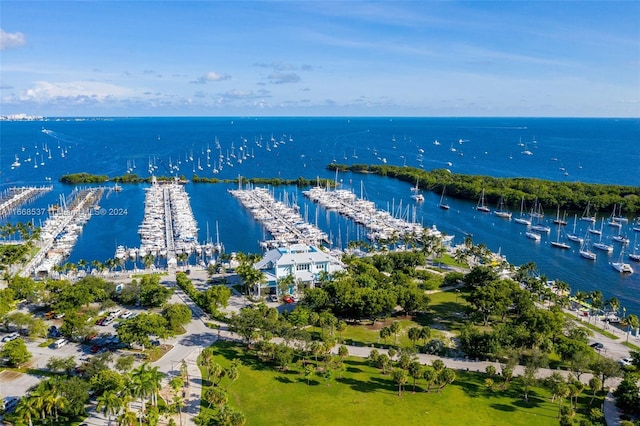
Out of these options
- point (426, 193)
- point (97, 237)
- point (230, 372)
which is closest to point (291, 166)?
point (426, 193)

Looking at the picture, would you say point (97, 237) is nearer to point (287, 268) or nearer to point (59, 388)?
point (287, 268)

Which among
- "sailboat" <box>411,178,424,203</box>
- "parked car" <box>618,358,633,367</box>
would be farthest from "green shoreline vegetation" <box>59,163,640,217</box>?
"parked car" <box>618,358,633,367</box>

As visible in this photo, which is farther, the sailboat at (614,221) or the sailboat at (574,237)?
the sailboat at (614,221)

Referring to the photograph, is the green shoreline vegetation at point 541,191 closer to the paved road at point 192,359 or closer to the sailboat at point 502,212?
the sailboat at point 502,212

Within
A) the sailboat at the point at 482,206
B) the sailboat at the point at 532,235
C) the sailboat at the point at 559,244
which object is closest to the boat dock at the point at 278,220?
the sailboat at the point at 532,235

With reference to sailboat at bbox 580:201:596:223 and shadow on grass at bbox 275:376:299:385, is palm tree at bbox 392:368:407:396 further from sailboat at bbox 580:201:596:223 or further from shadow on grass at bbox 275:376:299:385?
sailboat at bbox 580:201:596:223

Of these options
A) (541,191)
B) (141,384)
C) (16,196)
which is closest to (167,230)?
(16,196)

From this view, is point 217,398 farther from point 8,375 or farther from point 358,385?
point 8,375
